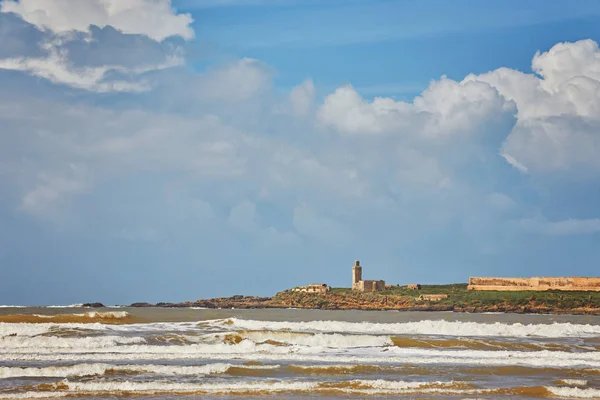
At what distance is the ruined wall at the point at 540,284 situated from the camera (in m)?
89.4

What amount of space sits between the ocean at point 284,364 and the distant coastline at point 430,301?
134 feet

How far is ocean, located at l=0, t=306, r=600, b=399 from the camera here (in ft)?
58.9

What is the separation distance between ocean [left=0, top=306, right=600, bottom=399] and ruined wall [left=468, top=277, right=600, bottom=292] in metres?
57.2

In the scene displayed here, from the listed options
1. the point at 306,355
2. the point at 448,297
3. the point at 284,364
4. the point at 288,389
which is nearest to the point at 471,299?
the point at 448,297

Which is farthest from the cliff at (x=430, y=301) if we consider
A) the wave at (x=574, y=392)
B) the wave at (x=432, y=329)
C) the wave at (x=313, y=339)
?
the wave at (x=574, y=392)

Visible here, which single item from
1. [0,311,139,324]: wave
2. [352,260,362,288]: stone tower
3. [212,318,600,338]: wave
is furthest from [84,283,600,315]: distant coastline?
[0,311,139,324]: wave

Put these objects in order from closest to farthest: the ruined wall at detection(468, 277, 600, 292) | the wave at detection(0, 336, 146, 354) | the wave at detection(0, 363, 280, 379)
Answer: the wave at detection(0, 363, 280, 379) → the wave at detection(0, 336, 146, 354) → the ruined wall at detection(468, 277, 600, 292)

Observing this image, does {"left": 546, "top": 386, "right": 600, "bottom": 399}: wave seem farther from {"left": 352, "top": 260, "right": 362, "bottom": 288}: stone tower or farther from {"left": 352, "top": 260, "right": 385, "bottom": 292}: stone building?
{"left": 352, "top": 260, "right": 362, "bottom": 288}: stone tower

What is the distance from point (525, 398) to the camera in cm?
1734

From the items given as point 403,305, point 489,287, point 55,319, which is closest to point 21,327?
point 55,319

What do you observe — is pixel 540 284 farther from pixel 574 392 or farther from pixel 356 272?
pixel 574 392

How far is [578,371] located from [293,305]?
7852cm

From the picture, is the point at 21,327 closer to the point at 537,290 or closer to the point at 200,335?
the point at 200,335

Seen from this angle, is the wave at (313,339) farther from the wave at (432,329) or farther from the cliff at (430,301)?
the cliff at (430,301)
